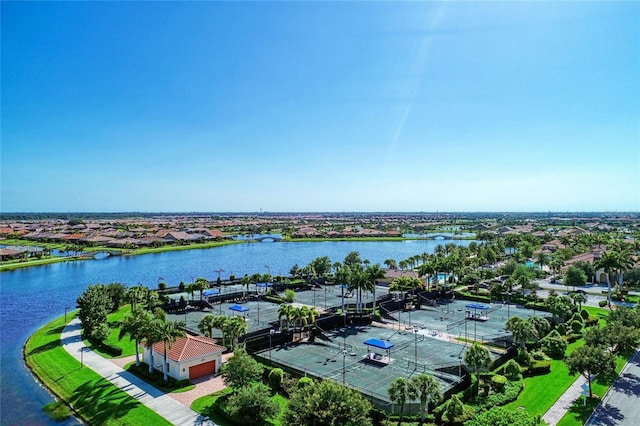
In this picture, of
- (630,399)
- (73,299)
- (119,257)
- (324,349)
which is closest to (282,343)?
(324,349)

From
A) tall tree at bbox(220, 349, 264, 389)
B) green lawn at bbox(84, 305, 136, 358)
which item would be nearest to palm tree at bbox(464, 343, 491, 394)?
tall tree at bbox(220, 349, 264, 389)

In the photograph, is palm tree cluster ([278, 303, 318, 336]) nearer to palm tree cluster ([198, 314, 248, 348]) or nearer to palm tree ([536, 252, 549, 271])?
palm tree cluster ([198, 314, 248, 348])

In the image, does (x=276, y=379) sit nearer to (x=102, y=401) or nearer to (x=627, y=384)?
(x=102, y=401)

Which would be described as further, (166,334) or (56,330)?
(56,330)

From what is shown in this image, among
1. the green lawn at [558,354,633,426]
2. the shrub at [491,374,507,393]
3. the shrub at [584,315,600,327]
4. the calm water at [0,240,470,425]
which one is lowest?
the calm water at [0,240,470,425]

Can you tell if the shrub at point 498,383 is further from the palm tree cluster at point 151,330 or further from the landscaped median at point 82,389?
the palm tree cluster at point 151,330

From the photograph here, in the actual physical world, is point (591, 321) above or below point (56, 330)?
below

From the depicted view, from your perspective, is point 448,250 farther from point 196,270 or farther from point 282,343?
point 282,343

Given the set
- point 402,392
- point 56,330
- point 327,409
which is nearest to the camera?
point 327,409

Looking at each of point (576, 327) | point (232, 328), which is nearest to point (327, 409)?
point (232, 328)
